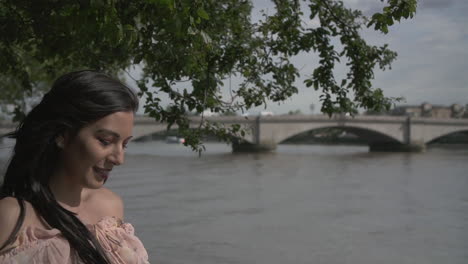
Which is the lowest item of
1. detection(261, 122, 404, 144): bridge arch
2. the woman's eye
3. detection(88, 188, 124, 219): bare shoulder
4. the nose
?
detection(261, 122, 404, 144): bridge arch

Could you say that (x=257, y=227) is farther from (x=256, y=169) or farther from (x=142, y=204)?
(x=256, y=169)

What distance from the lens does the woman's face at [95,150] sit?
4.25ft

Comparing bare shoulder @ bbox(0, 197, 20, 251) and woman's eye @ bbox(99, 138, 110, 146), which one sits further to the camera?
woman's eye @ bbox(99, 138, 110, 146)

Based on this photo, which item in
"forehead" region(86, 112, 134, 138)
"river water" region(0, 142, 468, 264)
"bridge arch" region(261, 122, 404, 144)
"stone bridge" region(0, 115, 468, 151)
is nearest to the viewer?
"forehead" region(86, 112, 134, 138)

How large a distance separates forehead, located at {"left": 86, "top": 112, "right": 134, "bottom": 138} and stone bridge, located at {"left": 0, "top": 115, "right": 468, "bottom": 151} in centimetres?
3187

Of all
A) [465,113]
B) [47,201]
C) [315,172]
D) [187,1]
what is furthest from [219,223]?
[465,113]

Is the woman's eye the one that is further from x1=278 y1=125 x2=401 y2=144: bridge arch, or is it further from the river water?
x1=278 y1=125 x2=401 y2=144: bridge arch

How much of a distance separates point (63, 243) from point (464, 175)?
20.4 metres

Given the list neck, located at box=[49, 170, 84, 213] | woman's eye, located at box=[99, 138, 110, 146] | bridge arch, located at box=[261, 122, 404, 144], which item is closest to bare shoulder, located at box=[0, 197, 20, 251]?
neck, located at box=[49, 170, 84, 213]

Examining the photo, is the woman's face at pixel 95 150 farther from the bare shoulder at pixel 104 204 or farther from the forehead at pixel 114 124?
the bare shoulder at pixel 104 204

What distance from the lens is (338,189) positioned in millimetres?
15711

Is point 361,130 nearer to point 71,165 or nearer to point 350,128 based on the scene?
point 350,128

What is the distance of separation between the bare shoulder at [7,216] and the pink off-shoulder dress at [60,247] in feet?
0.08

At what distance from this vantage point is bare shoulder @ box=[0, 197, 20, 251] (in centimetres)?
118
